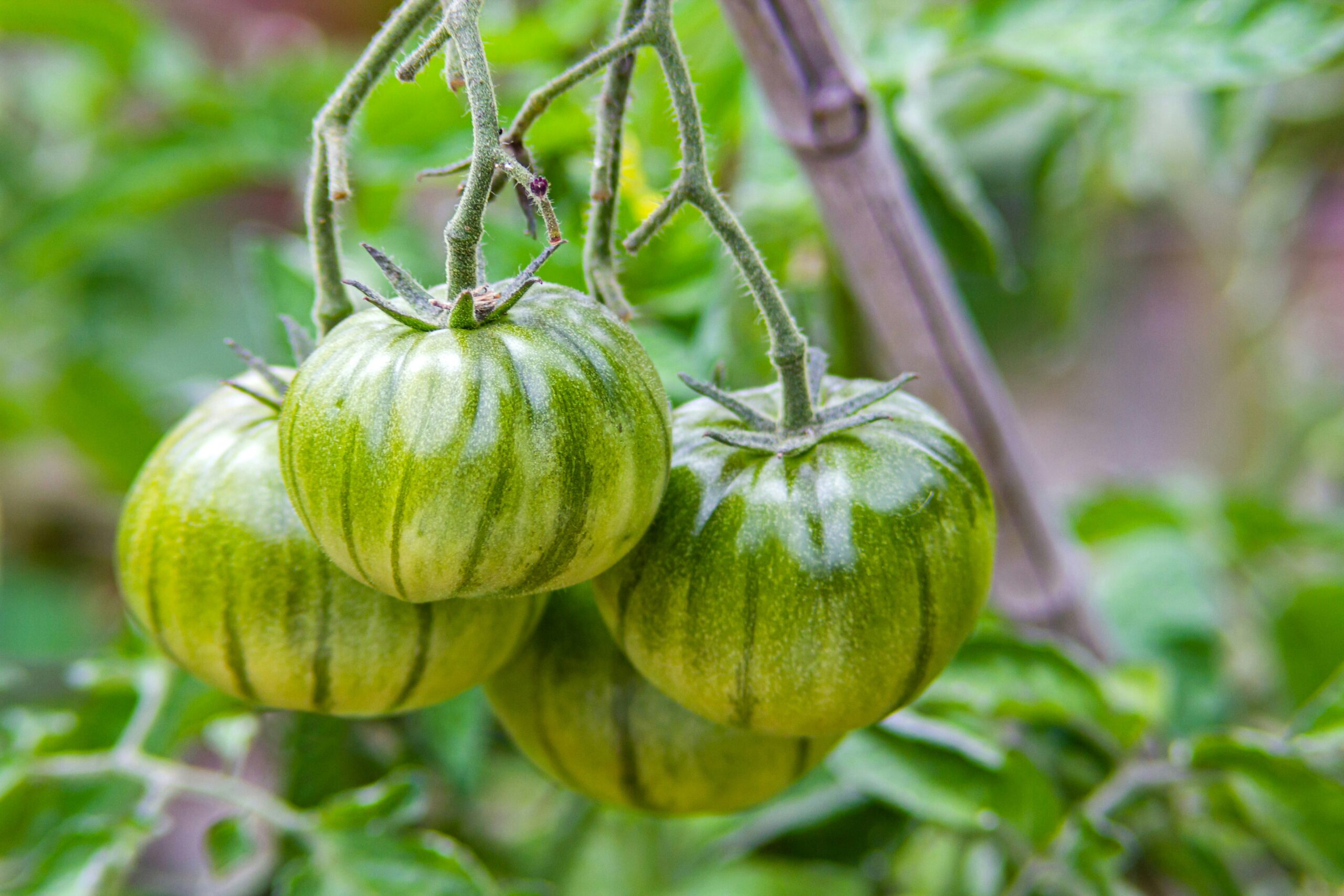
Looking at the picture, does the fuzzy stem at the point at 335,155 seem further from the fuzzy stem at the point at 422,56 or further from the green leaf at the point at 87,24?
the green leaf at the point at 87,24

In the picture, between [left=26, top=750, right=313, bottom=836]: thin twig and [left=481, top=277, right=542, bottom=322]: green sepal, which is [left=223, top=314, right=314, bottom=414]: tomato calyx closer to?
[left=481, top=277, right=542, bottom=322]: green sepal

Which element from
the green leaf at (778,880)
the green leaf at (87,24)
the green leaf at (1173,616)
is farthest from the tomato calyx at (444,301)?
the green leaf at (87,24)

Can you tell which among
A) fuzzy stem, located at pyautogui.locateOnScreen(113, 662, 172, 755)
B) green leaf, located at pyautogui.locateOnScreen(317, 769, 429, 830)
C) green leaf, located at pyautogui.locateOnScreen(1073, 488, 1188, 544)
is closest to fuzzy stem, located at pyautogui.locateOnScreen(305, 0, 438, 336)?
green leaf, located at pyautogui.locateOnScreen(317, 769, 429, 830)

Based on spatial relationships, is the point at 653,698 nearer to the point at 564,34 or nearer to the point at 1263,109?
the point at 564,34

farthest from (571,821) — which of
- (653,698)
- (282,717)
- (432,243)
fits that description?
(432,243)

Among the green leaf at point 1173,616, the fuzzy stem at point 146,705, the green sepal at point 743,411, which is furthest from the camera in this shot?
the green leaf at point 1173,616

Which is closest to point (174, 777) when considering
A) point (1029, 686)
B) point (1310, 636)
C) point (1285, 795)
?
point (1029, 686)

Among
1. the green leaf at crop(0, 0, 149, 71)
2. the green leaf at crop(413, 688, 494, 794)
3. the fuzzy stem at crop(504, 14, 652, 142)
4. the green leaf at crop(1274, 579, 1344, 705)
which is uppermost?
the green leaf at crop(0, 0, 149, 71)
